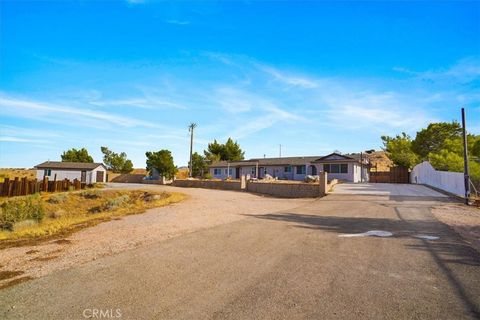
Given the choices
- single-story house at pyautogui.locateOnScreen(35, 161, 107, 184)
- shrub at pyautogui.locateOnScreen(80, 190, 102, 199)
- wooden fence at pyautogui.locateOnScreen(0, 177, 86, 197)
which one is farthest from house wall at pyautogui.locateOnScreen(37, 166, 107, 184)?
shrub at pyautogui.locateOnScreen(80, 190, 102, 199)

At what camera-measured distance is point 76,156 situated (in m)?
67.5

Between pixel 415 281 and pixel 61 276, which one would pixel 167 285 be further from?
pixel 415 281

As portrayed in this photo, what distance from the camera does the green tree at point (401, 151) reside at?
47537 mm

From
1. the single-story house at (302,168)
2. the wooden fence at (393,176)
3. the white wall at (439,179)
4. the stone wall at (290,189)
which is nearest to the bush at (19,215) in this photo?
the stone wall at (290,189)

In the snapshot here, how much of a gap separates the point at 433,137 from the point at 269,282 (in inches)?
2206

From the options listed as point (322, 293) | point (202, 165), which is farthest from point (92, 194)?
point (202, 165)

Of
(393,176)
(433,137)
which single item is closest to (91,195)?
(393,176)

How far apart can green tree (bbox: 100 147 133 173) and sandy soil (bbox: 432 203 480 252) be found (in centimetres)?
6712

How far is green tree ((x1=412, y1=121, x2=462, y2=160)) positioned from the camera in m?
47.9

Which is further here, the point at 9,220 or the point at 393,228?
the point at 9,220

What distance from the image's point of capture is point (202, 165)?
201 ft

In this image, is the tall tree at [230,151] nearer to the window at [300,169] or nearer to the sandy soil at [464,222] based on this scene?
the window at [300,169]

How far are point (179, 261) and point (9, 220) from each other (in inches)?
538

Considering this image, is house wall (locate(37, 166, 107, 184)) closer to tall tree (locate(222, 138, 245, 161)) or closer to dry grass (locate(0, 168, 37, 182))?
dry grass (locate(0, 168, 37, 182))
